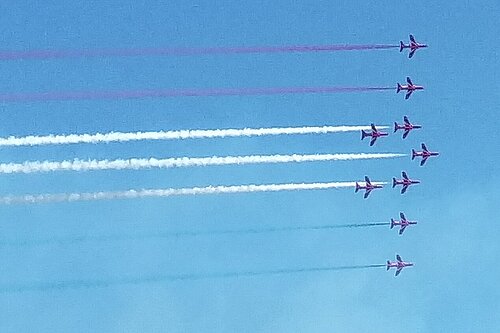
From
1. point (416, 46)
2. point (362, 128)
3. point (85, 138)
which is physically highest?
point (416, 46)

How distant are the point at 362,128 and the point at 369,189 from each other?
4277mm

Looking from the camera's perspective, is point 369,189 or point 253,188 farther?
point 369,189

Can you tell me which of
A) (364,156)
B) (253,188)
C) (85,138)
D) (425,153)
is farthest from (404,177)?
(85,138)

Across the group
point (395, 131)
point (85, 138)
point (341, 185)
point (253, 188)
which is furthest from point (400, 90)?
point (85, 138)

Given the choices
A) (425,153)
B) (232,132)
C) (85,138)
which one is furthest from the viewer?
(425,153)

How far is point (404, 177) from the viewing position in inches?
3169

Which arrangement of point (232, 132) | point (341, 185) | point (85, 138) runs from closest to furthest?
1. point (85, 138)
2. point (232, 132)
3. point (341, 185)

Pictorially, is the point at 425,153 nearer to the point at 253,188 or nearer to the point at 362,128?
the point at 362,128

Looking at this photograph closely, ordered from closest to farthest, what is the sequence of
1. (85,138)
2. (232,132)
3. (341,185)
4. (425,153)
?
(85,138) → (232,132) → (341,185) → (425,153)

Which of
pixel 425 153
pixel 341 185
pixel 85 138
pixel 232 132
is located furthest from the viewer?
pixel 425 153

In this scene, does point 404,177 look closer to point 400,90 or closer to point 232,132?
point 400,90

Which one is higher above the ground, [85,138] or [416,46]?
[416,46]

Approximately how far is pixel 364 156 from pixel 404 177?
708cm

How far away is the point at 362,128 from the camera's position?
247ft
